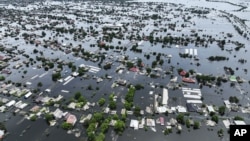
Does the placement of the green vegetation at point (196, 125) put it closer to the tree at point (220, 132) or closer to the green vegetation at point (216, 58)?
the tree at point (220, 132)

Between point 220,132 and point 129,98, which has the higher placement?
point 129,98

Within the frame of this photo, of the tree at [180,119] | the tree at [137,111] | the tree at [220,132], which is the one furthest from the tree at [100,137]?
the tree at [220,132]

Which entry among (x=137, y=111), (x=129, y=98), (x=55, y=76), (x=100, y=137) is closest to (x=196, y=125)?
(x=137, y=111)

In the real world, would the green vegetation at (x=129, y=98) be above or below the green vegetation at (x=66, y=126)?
above

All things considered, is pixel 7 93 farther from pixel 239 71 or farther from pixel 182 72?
pixel 239 71

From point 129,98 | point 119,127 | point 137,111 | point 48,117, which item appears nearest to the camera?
point 119,127

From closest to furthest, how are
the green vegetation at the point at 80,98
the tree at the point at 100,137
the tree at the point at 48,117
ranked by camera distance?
the tree at the point at 100,137, the tree at the point at 48,117, the green vegetation at the point at 80,98

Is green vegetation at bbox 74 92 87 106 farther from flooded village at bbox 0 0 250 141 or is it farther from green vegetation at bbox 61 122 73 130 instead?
green vegetation at bbox 61 122 73 130

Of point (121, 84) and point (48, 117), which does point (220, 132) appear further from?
point (48, 117)
